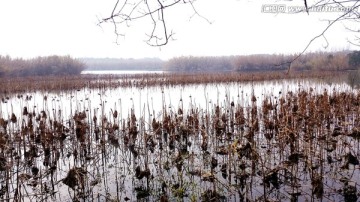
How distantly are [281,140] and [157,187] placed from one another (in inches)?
86.0

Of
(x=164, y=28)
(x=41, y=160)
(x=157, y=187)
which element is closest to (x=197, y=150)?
(x=157, y=187)

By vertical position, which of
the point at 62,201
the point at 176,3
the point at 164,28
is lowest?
the point at 62,201

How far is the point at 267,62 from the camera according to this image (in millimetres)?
40312

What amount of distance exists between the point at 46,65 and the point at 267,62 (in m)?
29.2

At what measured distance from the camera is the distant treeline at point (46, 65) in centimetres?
3791

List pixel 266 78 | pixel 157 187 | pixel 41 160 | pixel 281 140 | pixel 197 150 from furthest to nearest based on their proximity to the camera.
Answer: pixel 266 78 < pixel 197 150 < pixel 41 160 < pixel 281 140 < pixel 157 187

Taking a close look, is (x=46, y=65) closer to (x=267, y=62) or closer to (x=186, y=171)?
(x=267, y=62)

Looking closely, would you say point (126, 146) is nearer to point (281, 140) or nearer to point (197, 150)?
point (197, 150)

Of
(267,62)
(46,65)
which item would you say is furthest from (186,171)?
(46,65)

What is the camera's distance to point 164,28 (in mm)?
1782

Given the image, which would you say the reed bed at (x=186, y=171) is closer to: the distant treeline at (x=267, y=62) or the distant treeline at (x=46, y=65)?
the distant treeline at (x=267, y=62)

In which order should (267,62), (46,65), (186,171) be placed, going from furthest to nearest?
(267,62)
(46,65)
(186,171)

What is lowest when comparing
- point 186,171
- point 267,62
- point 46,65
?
point 186,171

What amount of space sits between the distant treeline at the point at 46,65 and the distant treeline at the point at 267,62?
1937 cm
